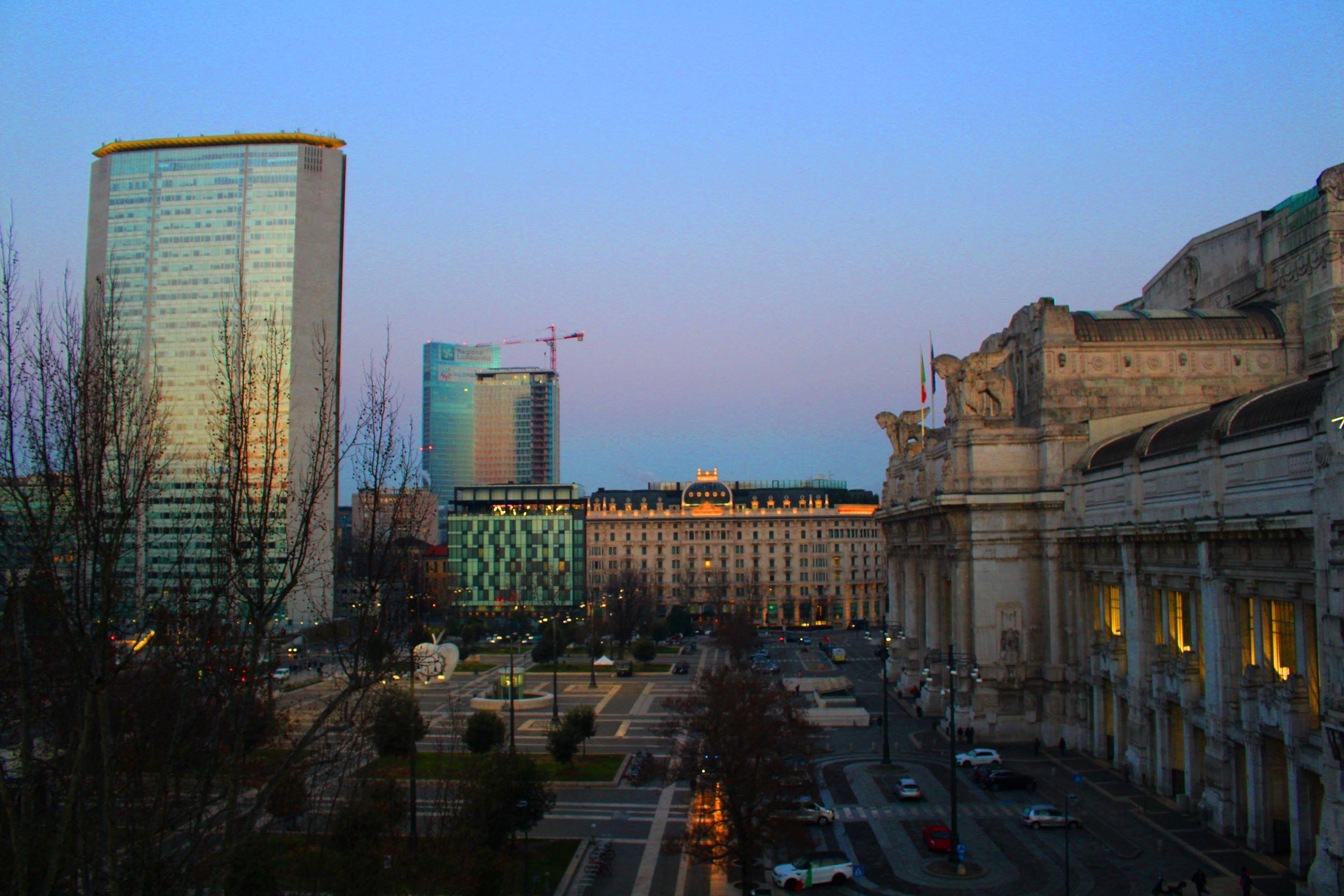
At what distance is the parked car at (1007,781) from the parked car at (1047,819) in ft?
20.5

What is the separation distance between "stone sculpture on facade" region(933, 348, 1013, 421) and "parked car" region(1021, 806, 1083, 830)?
26.5 metres

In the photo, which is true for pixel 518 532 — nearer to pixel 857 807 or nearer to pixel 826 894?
pixel 857 807

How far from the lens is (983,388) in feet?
203

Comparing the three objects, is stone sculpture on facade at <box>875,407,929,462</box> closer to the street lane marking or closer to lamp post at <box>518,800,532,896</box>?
the street lane marking

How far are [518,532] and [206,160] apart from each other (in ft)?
235

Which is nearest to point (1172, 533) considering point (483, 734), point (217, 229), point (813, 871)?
point (813, 871)

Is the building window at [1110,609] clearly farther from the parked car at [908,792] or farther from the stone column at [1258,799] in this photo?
the stone column at [1258,799]

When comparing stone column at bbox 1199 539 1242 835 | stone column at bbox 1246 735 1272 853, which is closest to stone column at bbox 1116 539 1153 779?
stone column at bbox 1199 539 1242 835

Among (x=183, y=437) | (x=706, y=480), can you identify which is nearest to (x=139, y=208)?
(x=183, y=437)

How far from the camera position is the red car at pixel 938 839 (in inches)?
1510

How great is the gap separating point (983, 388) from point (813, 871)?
35.7m

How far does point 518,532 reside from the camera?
514ft

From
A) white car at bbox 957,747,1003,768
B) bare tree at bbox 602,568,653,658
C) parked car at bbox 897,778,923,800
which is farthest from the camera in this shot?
bare tree at bbox 602,568,653,658

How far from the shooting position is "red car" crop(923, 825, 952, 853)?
1510 inches
